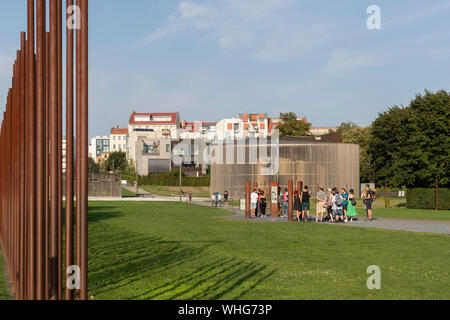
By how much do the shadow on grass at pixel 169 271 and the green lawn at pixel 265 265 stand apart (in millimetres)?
16

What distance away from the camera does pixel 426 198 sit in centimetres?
4384

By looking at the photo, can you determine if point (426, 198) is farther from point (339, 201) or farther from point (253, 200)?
point (339, 201)

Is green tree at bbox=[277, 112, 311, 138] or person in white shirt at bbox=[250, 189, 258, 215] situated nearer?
person in white shirt at bbox=[250, 189, 258, 215]

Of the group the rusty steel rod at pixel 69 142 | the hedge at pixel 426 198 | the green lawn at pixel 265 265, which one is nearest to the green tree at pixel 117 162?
the hedge at pixel 426 198

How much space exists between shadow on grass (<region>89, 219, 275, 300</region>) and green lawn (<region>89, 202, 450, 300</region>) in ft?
0.05

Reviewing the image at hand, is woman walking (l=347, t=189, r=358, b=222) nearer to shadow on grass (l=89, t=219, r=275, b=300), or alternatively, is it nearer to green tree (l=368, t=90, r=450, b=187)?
shadow on grass (l=89, t=219, r=275, b=300)

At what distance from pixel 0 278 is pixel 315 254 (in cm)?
727

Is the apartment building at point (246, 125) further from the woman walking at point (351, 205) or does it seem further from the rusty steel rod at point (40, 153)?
the rusty steel rod at point (40, 153)

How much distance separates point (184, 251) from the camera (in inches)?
537

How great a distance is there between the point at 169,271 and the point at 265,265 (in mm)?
2135

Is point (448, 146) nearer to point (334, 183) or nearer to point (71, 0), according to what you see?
point (334, 183)

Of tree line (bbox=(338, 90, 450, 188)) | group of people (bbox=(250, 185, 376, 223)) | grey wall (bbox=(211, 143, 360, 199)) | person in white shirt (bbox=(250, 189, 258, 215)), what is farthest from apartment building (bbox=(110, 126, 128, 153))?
group of people (bbox=(250, 185, 376, 223))

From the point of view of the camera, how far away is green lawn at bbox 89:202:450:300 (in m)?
8.34

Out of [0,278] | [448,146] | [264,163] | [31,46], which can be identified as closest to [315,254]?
[0,278]
